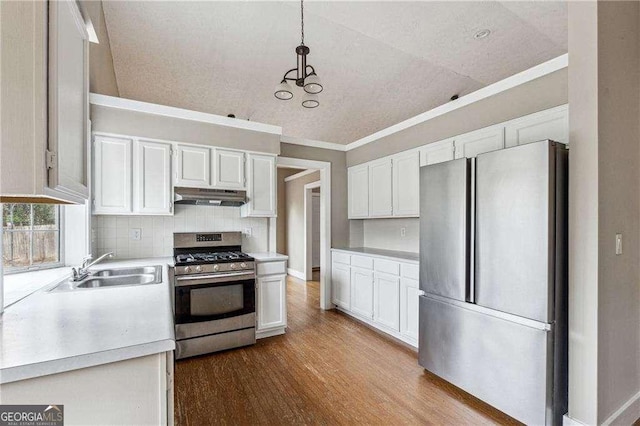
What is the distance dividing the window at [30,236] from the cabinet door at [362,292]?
119 inches

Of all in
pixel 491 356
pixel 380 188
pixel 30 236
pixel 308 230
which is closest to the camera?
pixel 491 356

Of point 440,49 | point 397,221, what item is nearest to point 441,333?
point 397,221

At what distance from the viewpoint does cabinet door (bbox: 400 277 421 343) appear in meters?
3.01

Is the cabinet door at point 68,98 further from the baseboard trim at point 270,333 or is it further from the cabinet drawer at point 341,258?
the cabinet drawer at point 341,258

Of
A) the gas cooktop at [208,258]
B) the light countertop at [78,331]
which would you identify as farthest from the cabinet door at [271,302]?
the light countertop at [78,331]

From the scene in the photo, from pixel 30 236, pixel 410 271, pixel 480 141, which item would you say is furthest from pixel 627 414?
pixel 30 236

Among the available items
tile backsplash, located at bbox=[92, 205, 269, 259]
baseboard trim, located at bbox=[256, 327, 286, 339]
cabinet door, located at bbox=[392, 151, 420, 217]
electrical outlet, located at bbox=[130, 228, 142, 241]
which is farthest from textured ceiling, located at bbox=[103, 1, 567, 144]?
baseboard trim, located at bbox=[256, 327, 286, 339]

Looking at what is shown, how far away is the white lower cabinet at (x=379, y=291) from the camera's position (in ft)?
10.1

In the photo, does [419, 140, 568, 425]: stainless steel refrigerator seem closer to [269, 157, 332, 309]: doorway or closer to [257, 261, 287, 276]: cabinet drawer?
[257, 261, 287, 276]: cabinet drawer

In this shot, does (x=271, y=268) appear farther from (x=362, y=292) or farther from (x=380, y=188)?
(x=380, y=188)

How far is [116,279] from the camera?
7.68ft

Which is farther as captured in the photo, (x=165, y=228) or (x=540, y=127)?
(x=165, y=228)

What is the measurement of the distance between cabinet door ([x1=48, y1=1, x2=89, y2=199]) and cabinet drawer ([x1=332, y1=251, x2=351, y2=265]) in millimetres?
3216

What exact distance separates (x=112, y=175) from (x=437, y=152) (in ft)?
10.9
